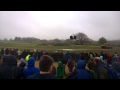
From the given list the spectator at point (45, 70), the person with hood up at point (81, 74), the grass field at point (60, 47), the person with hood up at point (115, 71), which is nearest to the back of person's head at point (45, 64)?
the spectator at point (45, 70)

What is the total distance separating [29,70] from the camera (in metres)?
2.73

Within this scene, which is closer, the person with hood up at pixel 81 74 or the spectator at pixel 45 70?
the spectator at pixel 45 70

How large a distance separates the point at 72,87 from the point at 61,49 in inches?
523

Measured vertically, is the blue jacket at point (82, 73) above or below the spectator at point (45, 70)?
below

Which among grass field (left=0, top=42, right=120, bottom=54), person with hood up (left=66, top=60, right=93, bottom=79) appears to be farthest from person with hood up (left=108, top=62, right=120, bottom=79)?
grass field (left=0, top=42, right=120, bottom=54)

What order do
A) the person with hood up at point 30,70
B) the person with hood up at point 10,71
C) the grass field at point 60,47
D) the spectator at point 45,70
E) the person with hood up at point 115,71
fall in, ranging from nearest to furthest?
the spectator at point 45,70 < the person with hood up at point 10,71 < the person with hood up at point 30,70 < the person with hood up at point 115,71 < the grass field at point 60,47

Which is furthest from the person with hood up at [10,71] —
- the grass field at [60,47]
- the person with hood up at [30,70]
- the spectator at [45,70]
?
the grass field at [60,47]

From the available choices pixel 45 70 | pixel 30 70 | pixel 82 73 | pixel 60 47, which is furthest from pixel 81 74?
pixel 60 47

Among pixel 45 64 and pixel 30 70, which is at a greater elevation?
pixel 45 64

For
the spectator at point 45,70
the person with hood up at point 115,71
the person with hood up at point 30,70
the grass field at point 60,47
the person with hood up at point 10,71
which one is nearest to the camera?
the spectator at point 45,70

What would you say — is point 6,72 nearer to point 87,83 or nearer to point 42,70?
point 42,70

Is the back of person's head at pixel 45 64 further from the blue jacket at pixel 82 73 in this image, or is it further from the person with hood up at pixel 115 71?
the person with hood up at pixel 115 71

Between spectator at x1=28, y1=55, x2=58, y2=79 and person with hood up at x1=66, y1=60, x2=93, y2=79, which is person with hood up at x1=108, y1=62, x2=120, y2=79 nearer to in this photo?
person with hood up at x1=66, y1=60, x2=93, y2=79

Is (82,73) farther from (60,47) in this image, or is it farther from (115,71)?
(60,47)
